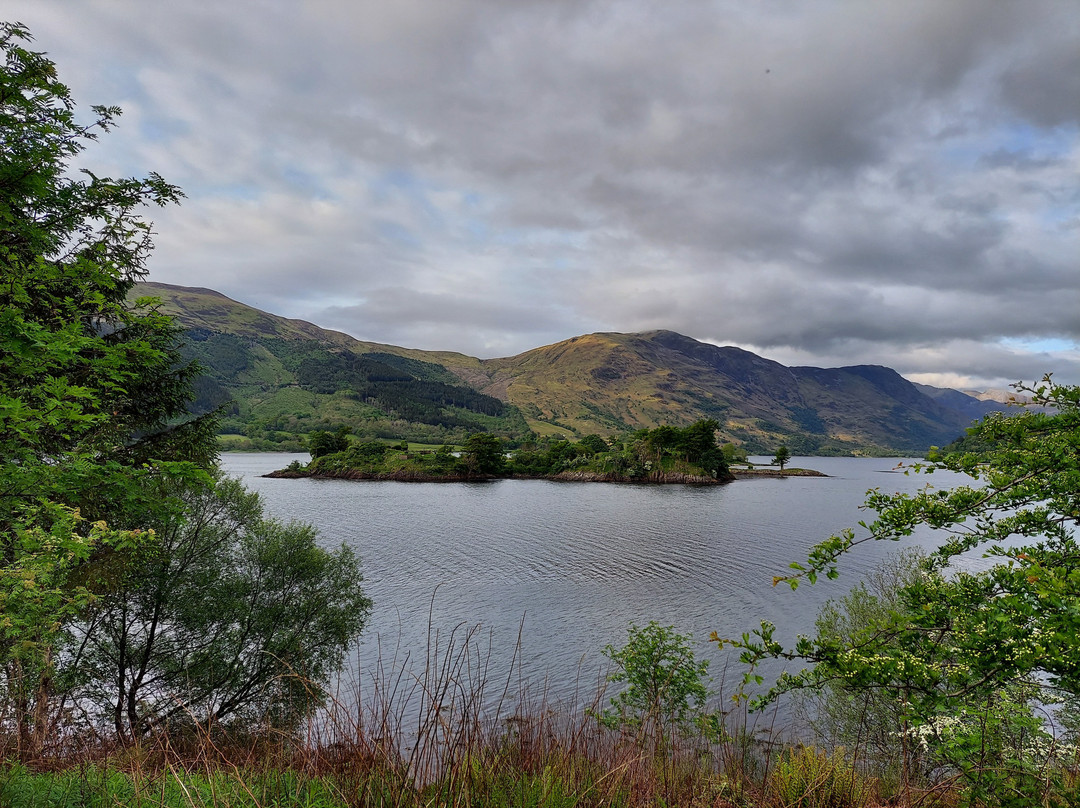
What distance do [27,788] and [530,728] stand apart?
19.1 feet

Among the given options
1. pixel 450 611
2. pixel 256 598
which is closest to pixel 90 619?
pixel 256 598

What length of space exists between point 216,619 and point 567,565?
3320cm

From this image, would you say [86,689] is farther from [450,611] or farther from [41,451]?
[450,611]

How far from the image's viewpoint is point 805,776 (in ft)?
19.8

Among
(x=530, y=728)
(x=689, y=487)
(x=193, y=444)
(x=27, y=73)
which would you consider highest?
(x=27, y=73)

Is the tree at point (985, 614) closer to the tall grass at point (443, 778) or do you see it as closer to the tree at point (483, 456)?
the tall grass at point (443, 778)

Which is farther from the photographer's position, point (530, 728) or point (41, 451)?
point (41, 451)

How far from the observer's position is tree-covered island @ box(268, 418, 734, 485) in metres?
139

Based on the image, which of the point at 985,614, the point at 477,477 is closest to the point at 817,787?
the point at 985,614

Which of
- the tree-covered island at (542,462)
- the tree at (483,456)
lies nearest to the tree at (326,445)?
the tree-covered island at (542,462)

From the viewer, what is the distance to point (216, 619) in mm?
21125

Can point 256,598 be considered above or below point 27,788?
below

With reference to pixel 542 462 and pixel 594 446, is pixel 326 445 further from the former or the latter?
pixel 594 446

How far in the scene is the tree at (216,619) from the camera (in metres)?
19.3
